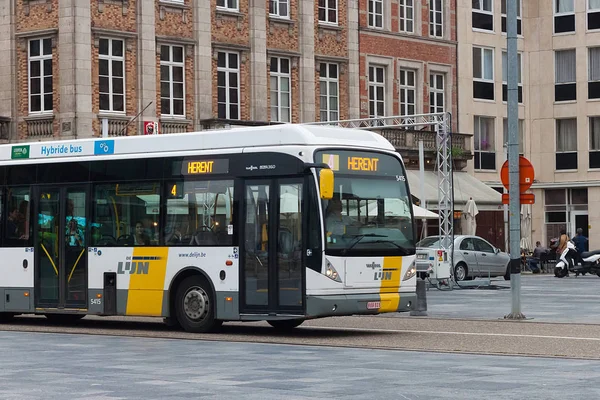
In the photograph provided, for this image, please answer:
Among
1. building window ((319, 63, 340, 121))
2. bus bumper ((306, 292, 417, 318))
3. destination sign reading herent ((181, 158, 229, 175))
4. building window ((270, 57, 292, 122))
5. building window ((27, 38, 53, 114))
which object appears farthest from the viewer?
building window ((319, 63, 340, 121))

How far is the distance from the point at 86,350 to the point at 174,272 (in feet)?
11.5

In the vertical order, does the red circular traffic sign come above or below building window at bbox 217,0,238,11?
below

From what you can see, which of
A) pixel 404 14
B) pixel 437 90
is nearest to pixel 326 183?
pixel 404 14

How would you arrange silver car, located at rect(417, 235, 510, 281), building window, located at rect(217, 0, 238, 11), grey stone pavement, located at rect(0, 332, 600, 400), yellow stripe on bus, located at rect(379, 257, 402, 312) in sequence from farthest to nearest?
1. building window, located at rect(217, 0, 238, 11)
2. silver car, located at rect(417, 235, 510, 281)
3. yellow stripe on bus, located at rect(379, 257, 402, 312)
4. grey stone pavement, located at rect(0, 332, 600, 400)

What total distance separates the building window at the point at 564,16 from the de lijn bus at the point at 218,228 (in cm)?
4260

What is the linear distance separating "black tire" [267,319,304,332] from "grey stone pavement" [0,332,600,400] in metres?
3.12

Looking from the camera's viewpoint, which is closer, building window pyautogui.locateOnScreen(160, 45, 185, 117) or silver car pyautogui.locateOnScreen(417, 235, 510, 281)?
silver car pyautogui.locateOnScreen(417, 235, 510, 281)

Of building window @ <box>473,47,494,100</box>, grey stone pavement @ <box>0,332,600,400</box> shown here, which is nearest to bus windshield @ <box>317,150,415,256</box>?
grey stone pavement @ <box>0,332,600,400</box>

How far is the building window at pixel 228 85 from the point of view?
4641cm

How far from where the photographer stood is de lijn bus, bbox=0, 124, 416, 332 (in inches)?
788

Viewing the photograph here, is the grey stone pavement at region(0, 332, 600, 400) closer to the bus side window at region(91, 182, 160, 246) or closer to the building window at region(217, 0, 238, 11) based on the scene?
the bus side window at region(91, 182, 160, 246)

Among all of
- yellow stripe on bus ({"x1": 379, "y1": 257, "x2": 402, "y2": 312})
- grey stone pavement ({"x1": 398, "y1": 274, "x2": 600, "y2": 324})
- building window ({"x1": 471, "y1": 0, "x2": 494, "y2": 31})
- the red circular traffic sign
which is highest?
building window ({"x1": 471, "y1": 0, "x2": 494, "y2": 31})

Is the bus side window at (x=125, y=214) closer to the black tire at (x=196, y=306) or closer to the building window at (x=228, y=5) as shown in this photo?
the black tire at (x=196, y=306)

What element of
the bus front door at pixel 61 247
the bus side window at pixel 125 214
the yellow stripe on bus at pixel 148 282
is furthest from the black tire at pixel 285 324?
the bus front door at pixel 61 247
